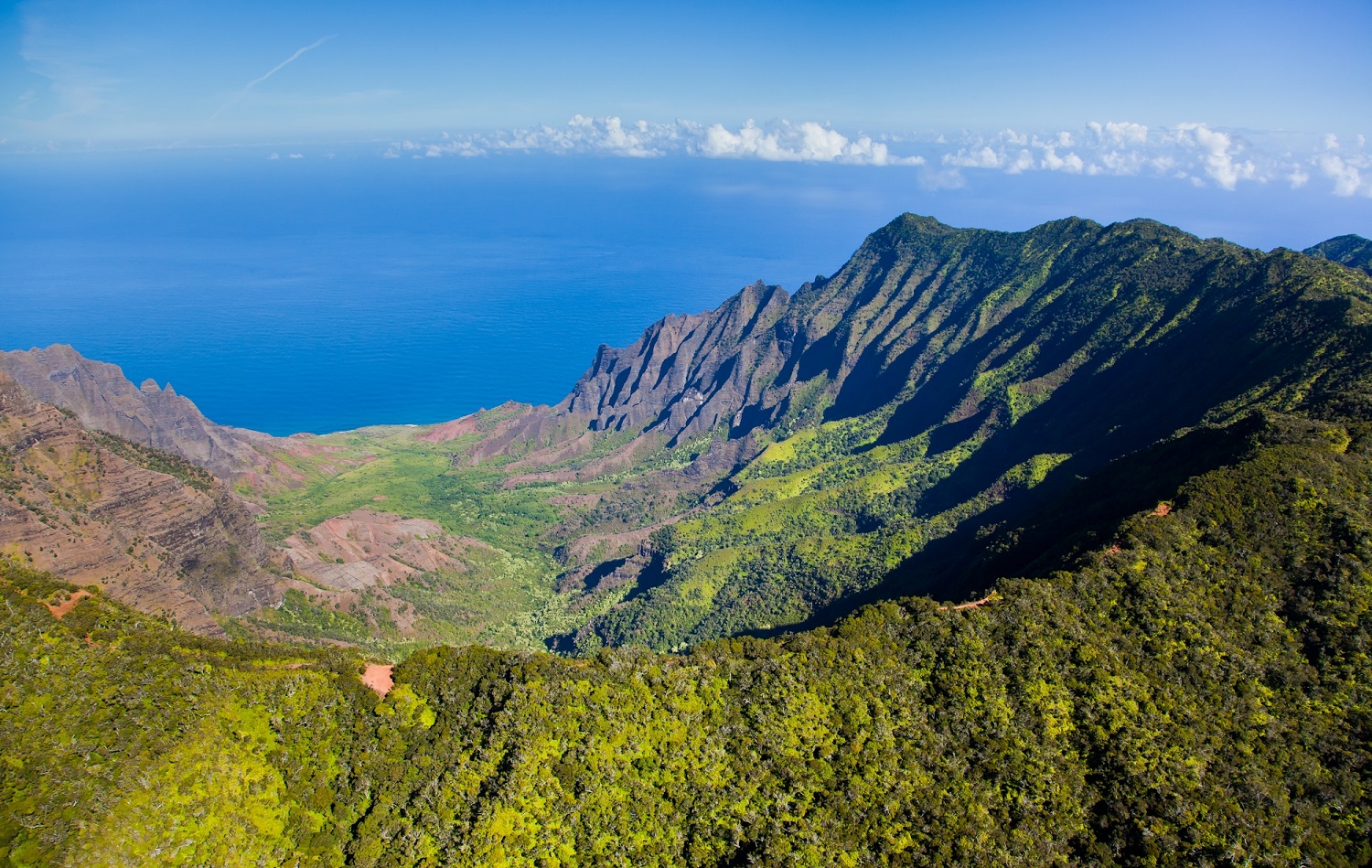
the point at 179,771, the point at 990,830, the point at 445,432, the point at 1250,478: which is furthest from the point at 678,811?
the point at 445,432

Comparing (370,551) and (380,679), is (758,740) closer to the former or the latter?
(380,679)

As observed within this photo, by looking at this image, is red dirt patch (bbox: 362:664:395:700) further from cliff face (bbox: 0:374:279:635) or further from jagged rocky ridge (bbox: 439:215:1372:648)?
jagged rocky ridge (bbox: 439:215:1372:648)

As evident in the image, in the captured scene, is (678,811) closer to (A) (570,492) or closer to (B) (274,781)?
(B) (274,781)

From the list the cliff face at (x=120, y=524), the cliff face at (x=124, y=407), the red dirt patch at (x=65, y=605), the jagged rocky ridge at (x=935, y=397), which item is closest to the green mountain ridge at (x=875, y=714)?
the red dirt patch at (x=65, y=605)

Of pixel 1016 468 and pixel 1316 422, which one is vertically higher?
pixel 1316 422

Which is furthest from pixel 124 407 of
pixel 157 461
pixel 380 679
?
pixel 380 679

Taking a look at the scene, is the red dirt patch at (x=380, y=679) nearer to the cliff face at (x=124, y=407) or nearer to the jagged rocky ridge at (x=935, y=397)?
the jagged rocky ridge at (x=935, y=397)
